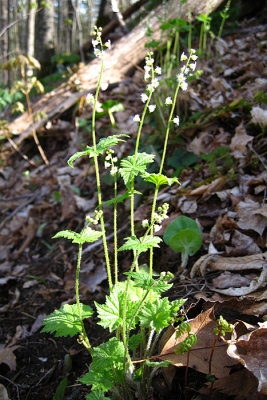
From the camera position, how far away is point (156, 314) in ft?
3.74

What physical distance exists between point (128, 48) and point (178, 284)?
3.82m

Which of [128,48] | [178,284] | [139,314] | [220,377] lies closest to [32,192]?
[128,48]

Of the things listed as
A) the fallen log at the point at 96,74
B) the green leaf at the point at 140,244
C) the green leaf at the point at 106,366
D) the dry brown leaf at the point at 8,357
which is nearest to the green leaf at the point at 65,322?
the green leaf at the point at 106,366

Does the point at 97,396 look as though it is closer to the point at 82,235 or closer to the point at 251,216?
the point at 82,235

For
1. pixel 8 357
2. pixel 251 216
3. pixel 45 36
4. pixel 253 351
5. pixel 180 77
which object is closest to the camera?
pixel 253 351

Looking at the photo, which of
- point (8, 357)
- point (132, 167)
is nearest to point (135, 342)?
point (132, 167)

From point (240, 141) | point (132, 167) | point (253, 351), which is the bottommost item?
point (240, 141)

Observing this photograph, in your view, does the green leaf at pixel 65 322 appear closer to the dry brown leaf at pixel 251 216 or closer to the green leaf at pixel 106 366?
the green leaf at pixel 106 366

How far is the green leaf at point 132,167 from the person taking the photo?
1.18 metres

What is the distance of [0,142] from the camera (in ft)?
15.2

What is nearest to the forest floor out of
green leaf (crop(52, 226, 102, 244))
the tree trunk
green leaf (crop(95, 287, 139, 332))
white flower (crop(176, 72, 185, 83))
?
green leaf (crop(95, 287, 139, 332))

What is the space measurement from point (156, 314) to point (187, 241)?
26.4 inches

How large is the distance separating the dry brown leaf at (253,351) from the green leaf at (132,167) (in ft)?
2.27

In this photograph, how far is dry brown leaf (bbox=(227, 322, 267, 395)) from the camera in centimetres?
94
